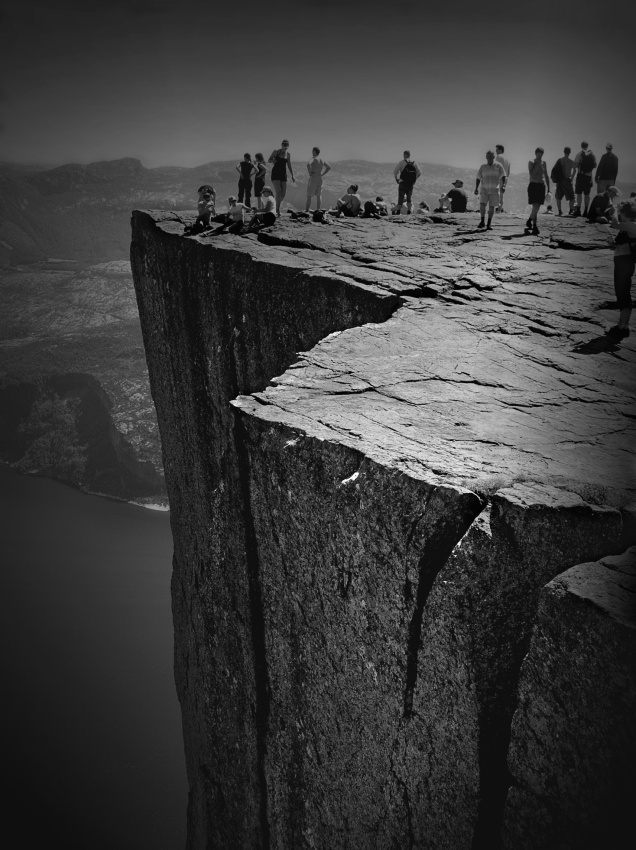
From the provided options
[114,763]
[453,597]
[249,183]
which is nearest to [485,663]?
[453,597]

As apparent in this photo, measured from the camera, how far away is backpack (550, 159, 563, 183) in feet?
54.8

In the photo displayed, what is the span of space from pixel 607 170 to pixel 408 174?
17.9 ft

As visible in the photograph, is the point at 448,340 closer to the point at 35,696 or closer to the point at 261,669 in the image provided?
the point at 261,669

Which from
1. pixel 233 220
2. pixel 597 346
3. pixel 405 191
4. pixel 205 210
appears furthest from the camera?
pixel 405 191

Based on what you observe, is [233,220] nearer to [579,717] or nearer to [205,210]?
[205,210]

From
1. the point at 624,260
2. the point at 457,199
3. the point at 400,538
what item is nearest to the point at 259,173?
the point at 457,199

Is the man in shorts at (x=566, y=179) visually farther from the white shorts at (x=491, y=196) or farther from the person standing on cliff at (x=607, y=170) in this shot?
the white shorts at (x=491, y=196)

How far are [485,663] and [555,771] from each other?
785mm

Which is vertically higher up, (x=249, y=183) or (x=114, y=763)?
(x=249, y=183)

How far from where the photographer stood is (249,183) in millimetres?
18828

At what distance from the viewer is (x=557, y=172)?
16.8 m

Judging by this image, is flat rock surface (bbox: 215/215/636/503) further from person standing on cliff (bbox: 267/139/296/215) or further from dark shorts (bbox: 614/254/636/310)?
person standing on cliff (bbox: 267/139/296/215)

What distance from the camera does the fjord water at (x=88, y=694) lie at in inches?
782

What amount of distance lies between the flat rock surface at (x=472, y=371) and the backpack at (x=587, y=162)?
6.39 metres
